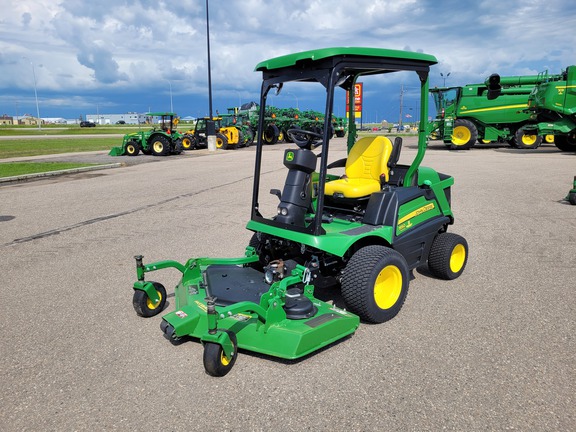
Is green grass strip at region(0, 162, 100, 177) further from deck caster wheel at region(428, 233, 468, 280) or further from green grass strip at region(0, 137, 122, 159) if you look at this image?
deck caster wheel at region(428, 233, 468, 280)

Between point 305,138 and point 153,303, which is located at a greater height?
point 305,138

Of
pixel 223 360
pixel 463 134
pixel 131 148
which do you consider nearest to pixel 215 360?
pixel 223 360

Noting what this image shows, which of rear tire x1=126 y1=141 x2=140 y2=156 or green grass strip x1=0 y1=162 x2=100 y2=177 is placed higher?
rear tire x1=126 y1=141 x2=140 y2=156

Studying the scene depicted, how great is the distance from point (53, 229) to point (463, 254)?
5.99 meters

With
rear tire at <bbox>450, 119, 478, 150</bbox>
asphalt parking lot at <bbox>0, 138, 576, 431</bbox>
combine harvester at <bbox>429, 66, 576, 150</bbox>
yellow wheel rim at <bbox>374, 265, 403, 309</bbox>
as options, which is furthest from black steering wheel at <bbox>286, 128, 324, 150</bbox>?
rear tire at <bbox>450, 119, 478, 150</bbox>

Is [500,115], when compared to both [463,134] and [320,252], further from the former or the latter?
[320,252]

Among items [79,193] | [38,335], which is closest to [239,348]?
[38,335]

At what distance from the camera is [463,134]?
2144cm

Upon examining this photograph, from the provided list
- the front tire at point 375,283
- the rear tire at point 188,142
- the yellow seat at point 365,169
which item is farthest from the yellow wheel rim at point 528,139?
the front tire at point 375,283

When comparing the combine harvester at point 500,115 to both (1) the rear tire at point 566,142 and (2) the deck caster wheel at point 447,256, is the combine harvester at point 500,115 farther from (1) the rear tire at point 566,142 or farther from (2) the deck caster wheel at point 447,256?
(2) the deck caster wheel at point 447,256

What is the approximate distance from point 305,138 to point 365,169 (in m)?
0.80

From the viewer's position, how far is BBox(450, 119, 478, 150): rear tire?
2112 centimetres

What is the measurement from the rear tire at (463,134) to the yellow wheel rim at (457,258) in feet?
59.6

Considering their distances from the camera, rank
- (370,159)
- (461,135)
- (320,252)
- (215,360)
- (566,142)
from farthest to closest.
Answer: (461,135) < (566,142) < (370,159) < (320,252) < (215,360)
